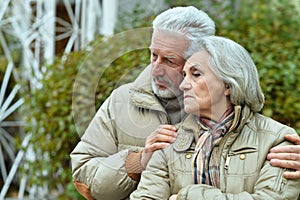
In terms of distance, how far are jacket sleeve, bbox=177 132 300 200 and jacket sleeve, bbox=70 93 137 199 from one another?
1.54 ft

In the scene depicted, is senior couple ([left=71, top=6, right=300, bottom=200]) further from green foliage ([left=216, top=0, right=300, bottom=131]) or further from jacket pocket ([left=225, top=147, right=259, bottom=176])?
green foliage ([left=216, top=0, right=300, bottom=131])

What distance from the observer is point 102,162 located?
331cm

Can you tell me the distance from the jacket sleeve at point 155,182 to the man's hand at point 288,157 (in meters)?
0.39

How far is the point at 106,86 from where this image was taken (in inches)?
175

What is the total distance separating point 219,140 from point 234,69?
0.27 meters

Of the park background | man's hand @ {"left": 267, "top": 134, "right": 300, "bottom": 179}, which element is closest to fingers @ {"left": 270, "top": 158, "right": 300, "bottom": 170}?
man's hand @ {"left": 267, "top": 134, "right": 300, "bottom": 179}

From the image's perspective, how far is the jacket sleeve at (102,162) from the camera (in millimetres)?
3271

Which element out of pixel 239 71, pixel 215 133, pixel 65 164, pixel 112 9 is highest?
pixel 239 71

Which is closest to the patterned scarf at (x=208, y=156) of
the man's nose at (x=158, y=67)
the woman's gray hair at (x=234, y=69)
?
the woman's gray hair at (x=234, y=69)

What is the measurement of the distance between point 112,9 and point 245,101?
13.4ft

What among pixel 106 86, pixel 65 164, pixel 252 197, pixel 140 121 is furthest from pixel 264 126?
pixel 65 164

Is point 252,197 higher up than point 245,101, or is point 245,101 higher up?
point 245,101

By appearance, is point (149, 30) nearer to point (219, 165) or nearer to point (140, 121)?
point (140, 121)

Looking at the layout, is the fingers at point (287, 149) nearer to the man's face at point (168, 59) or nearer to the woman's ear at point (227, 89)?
the woman's ear at point (227, 89)
